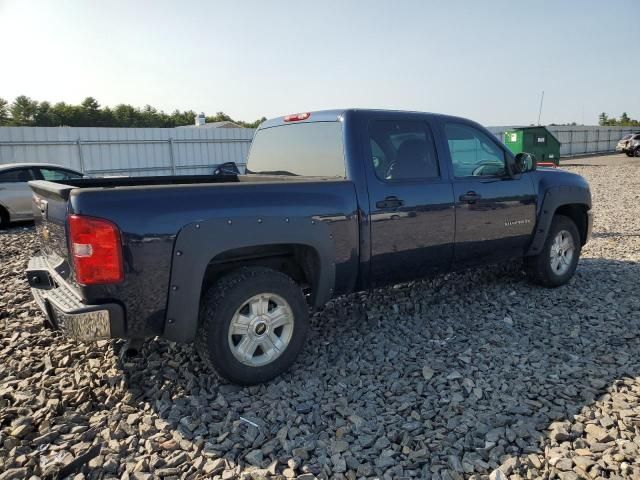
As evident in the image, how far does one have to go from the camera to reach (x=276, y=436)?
9.20ft

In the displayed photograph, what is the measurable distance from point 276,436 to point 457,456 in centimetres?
100

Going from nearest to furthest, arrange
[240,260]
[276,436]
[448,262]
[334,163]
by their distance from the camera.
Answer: [276,436], [240,260], [334,163], [448,262]

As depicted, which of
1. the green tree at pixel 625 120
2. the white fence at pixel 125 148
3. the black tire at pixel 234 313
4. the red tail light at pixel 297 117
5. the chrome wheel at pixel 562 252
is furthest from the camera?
the green tree at pixel 625 120

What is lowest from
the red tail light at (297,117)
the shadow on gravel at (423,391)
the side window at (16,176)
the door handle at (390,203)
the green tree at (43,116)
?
the shadow on gravel at (423,391)

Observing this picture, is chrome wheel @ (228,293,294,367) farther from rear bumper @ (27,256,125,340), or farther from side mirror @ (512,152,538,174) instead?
side mirror @ (512,152,538,174)

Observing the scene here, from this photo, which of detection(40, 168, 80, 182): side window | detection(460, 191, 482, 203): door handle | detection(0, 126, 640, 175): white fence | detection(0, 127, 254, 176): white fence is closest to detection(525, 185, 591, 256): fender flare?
detection(460, 191, 482, 203): door handle

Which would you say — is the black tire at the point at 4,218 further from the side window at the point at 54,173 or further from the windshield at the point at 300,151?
the windshield at the point at 300,151

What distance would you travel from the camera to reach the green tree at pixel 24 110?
A: 68100 millimetres

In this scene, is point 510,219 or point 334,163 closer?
point 334,163

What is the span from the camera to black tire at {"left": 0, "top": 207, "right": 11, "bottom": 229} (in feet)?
32.0

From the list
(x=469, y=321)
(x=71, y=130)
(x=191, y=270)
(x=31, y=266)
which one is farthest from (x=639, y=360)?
(x=71, y=130)

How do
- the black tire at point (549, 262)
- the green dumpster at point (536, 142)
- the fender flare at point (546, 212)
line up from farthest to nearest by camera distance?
the green dumpster at point (536, 142)
the black tire at point (549, 262)
the fender flare at point (546, 212)

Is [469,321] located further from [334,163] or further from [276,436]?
[276,436]

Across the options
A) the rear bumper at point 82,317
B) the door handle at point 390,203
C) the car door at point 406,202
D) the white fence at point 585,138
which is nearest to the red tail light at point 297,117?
the car door at point 406,202
